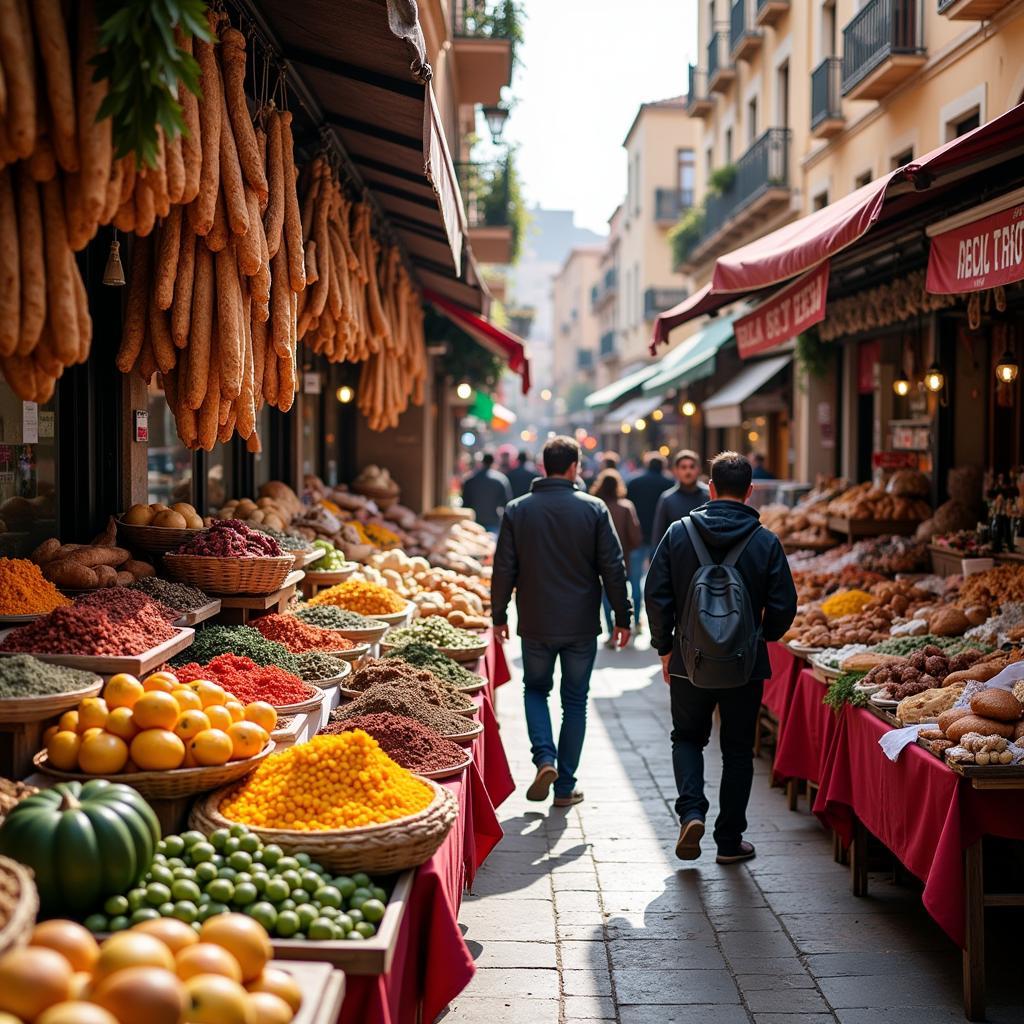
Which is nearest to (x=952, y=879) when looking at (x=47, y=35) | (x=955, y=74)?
(x=47, y=35)

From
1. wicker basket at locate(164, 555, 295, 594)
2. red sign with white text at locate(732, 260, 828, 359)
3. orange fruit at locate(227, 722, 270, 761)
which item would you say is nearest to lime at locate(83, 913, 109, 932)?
orange fruit at locate(227, 722, 270, 761)

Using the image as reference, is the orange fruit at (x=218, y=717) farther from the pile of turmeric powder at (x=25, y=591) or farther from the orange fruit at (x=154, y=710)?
the pile of turmeric powder at (x=25, y=591)

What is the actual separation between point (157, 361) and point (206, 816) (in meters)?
1.65

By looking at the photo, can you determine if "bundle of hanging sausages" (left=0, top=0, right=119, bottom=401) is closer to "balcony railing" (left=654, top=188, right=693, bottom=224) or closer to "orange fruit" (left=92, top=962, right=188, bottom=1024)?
"orange fruit" (left=92, top=962, right=188, bottom=1024)

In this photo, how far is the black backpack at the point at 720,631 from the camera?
5664 mm

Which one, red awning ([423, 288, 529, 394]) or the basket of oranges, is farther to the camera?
red awning ([423, 288, 529, 394])

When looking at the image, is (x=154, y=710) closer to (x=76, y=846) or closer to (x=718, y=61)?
(x=76, y=846)

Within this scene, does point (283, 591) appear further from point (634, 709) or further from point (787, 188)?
point (787, 188)

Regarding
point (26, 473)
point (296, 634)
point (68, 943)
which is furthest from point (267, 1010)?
point (296, 634)

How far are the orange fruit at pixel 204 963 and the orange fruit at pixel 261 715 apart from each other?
1.56 meters

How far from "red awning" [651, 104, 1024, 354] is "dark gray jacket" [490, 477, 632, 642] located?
1797mm

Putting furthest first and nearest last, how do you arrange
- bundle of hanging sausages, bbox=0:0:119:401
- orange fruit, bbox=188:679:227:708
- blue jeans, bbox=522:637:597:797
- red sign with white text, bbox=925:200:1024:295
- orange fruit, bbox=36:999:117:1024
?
blue jeans, bbox=522:637:597:797, red sign with white text, bbox=925:200:1024:295, orange fruit, bbox=188:679:227:708, bundle of hanging sausages, bbox=0:0:119:401, orange fruit, bbox=36:999:117:1024

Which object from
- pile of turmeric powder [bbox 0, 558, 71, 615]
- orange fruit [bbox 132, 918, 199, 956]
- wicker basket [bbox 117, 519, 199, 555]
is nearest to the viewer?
orange fruit [bbox 132, 918, 199, 956]

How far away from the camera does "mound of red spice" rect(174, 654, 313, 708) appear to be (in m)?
4.52
